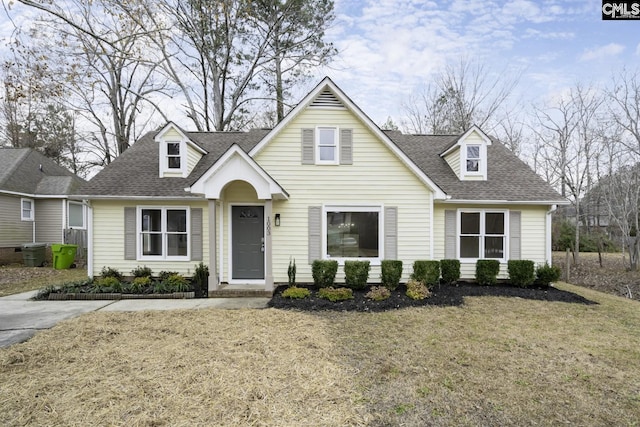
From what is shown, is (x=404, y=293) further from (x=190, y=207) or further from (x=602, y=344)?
(x=190, y=207)

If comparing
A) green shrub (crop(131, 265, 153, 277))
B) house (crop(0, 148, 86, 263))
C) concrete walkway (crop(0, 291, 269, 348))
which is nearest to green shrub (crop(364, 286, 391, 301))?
concrete walkway (crop(0, 291, 269, 348))

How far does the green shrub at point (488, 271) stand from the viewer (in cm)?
985

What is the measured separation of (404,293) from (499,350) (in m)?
3.70

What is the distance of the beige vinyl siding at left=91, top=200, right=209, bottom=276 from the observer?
33.7 feet

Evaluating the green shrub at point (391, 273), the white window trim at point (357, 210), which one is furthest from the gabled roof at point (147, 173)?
the green shrub at point (391, 273)

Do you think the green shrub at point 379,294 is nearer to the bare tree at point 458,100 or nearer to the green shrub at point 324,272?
the green shrub at point 324,272

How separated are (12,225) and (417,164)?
1898cm

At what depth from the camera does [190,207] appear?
10336 millimetres

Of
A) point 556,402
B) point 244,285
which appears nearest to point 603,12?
point 556,402

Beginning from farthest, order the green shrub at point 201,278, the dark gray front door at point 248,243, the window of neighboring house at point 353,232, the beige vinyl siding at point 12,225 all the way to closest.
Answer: the beige vinyl siding at point 12,225
the dark gray front door at point 248,243
the window of neighboring house at point 353,232
the green shrub at point 201,278

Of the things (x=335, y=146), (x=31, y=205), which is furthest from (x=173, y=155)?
(x=31, y=205)

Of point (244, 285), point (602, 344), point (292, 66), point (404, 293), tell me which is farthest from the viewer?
point (292, 66)

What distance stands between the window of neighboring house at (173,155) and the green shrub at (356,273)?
6.65 meters

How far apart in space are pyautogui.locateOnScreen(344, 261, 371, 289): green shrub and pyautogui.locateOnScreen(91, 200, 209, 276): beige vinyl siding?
175 inches
